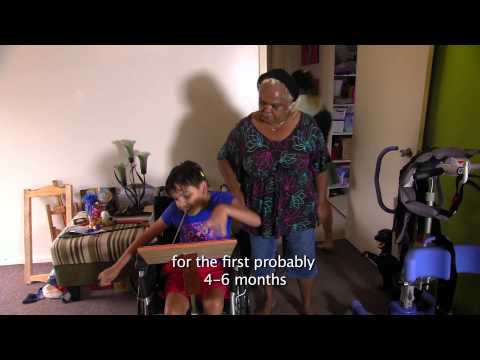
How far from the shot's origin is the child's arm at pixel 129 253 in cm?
107

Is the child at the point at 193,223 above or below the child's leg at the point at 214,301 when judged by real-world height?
above

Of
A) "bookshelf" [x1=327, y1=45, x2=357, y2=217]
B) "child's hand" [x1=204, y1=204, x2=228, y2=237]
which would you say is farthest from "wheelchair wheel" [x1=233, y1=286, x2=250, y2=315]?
"bookshelf" [x1=327, y1=45, x2=357, y2=217]

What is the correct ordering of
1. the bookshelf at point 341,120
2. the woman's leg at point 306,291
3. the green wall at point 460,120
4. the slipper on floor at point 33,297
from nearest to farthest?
the green wall at point 460,120 < the woman's leg at point 306,291 < the slipper on floor at point 33,297 < the bookshelf at point 341,120

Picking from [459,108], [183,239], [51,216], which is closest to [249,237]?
[183,239]

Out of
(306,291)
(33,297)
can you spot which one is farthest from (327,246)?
(33,297)

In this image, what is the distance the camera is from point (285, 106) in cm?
114

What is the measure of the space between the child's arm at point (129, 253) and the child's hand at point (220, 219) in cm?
23

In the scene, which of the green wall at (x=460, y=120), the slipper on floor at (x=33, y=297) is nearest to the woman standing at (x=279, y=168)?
the green wall at (x=460, y=120)

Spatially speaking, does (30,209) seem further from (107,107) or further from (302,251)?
(302,251)

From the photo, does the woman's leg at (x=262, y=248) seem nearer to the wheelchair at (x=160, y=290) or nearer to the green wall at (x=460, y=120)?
the wheelchair at (x=160, y=290)

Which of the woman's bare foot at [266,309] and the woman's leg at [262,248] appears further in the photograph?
the woman's bare foot at [266,309]

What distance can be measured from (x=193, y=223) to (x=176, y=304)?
0.29m

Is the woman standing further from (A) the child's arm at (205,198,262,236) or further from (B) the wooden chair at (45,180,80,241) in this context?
(B) the wooden chair at (45,180,80,241)

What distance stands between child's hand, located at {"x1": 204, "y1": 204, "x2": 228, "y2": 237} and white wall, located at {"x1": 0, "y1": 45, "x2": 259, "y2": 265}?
2.72ft
